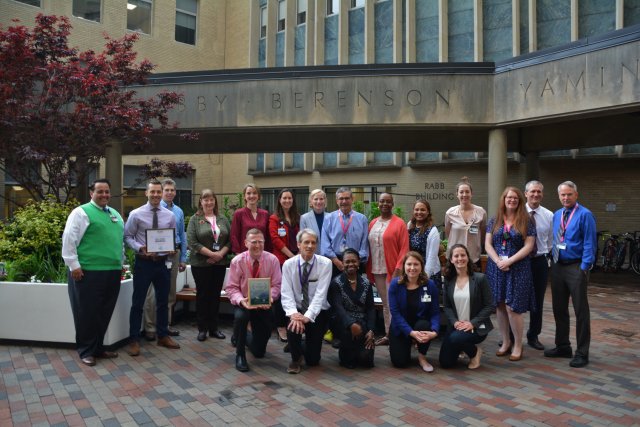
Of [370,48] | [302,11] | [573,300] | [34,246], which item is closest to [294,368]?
[573,300]

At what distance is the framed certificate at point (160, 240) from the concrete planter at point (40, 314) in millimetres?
758

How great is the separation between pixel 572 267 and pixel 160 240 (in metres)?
4.55

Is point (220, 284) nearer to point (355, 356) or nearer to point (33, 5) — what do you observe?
point (355, 356)

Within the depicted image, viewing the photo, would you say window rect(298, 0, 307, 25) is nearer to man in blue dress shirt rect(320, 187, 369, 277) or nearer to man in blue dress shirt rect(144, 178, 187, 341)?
man in blue dress shirt rect(144, 178, 187, 341)

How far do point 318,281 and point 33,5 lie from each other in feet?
61.6

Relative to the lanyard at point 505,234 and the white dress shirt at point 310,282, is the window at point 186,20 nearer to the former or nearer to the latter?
the white dress shirt at point 310,282

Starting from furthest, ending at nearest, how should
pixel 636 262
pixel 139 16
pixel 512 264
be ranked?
pixel 139 16 < pixel 636 262 < pixel 512 264

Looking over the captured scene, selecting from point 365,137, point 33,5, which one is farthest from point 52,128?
point 33,5

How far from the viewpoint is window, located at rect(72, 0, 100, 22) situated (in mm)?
20328

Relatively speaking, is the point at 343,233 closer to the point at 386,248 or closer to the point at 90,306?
the point at 386,248

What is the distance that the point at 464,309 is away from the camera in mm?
5461

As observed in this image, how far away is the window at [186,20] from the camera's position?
77.7 feet

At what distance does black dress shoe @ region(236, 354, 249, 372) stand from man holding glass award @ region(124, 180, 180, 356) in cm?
107

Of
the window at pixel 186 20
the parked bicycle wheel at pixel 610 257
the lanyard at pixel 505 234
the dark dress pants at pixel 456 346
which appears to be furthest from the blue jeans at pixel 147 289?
the window at pixel 186 20
